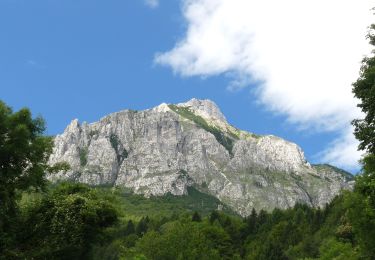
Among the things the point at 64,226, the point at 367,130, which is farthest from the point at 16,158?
the point at 367,130

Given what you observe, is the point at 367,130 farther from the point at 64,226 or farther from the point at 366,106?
the point at 64,226

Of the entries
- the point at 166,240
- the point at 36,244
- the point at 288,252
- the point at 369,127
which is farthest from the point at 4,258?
the point at 288,252

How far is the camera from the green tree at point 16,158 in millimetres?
34094

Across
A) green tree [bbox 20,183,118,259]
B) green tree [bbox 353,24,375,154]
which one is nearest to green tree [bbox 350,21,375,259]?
green tree [bbox 353,24,375,154]

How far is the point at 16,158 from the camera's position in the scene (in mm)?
35031

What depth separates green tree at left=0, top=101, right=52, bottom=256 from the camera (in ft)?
112

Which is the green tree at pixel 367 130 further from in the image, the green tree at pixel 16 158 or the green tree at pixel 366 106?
the green tree at pixel 16 158

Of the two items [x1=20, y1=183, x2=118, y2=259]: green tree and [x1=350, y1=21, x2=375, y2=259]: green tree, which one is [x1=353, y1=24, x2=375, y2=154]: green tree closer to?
[x1=350, y1=21, x2=375, y2=259]: green tree

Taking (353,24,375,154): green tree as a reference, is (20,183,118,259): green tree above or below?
below

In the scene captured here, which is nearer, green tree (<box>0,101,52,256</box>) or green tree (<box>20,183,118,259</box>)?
green tree (<box>0,101,52,256</box>)

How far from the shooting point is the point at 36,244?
119 ft

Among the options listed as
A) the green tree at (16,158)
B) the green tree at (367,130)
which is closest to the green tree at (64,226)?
the green tree at (16,158)

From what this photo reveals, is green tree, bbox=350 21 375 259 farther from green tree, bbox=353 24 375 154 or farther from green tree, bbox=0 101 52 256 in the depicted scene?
green tree, bbox=0 101 52 256

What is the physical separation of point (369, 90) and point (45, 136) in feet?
76.5
